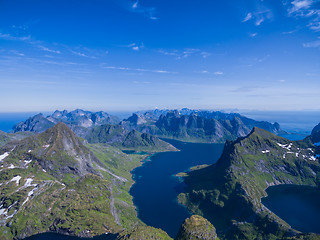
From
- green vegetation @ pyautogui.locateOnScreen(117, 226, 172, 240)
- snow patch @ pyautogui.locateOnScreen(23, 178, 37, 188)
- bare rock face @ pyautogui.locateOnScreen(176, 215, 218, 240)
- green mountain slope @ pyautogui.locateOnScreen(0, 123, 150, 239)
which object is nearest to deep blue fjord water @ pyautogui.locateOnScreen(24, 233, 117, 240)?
green mountain slope @ pyautogui.locateOnScreen(0, 123, 150, 239)

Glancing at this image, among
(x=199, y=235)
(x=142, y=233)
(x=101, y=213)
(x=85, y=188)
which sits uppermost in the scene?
(x=199, y=235)

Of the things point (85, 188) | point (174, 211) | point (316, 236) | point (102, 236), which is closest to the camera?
point (316, 236)

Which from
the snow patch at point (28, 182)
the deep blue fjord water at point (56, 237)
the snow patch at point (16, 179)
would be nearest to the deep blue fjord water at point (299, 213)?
the deep blue fjord water at point (56, 237)

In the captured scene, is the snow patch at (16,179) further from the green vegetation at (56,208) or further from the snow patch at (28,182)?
the snow patch at (28,182)

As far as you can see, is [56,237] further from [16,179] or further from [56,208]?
[16,179]

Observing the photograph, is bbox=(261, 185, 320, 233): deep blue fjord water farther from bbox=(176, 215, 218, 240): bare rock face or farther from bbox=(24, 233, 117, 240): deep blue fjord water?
bbox=(24, 233, 117, 240): deep blue fjord water

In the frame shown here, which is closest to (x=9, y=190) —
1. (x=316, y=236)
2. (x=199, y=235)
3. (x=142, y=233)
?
(x=142, y=233)

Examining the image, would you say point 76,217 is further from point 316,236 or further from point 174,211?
point 316,236

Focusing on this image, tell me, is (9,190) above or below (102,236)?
above
